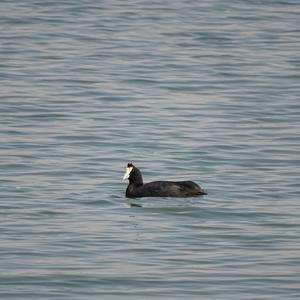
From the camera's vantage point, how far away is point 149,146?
78.5 ft

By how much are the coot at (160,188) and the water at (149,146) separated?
0.54 ft

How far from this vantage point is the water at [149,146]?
47.8 ft

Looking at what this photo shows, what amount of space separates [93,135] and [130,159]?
230 cm

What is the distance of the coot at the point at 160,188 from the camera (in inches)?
742

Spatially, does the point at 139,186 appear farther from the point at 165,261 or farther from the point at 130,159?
the point at 165,261

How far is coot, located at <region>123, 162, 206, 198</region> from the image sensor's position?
18.8 meters

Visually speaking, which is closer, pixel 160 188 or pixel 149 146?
pixel 160 188

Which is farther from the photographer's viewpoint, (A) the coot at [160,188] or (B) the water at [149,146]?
(A) the coot at [160,188]

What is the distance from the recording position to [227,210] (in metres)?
18.1

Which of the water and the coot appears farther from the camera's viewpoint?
the coot

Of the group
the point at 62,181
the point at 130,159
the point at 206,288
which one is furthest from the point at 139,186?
the point at 206,288

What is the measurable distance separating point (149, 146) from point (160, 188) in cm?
489

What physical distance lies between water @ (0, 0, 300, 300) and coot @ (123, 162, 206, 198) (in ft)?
0.54

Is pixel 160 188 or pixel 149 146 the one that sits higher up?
pixel 160 188
